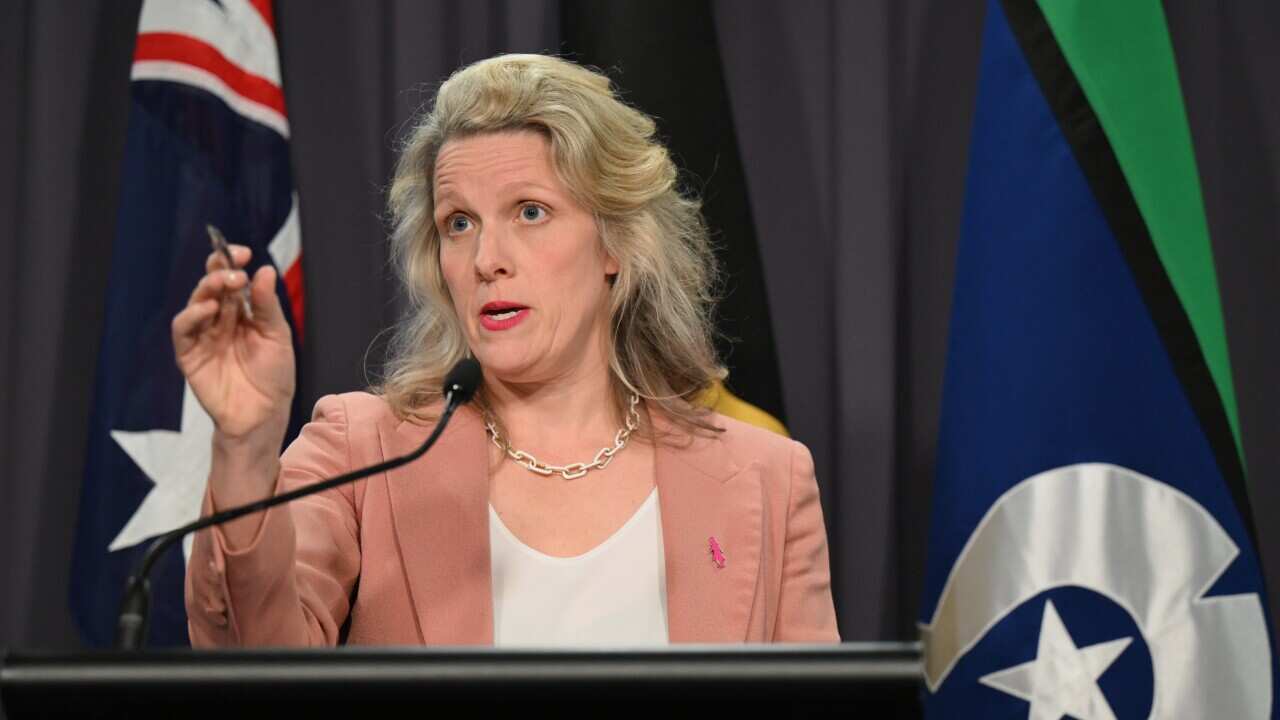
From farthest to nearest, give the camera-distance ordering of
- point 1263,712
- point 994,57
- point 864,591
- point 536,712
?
point 864,591
point 994,57
point 1263,712
point 536,712

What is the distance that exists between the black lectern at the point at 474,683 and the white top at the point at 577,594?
28.6 inches

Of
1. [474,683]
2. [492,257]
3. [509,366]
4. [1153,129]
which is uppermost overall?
[1153,129]

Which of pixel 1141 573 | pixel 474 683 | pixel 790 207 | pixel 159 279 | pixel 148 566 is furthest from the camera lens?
pixel 790 207

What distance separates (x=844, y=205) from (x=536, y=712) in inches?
77.8

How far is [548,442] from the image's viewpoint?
179 cm

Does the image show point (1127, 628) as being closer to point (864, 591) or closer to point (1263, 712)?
point (1263, 712)

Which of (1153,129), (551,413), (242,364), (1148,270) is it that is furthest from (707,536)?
(1153,129)

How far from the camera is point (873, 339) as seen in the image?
272cm

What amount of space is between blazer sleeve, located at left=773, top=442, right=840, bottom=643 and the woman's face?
34cm

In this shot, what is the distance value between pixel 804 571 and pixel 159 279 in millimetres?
1274

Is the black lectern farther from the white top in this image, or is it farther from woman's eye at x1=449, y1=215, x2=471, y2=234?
woman's eye at x1=449, y1=215, x2=471, y2=234

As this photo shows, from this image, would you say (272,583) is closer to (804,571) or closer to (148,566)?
(148,566)

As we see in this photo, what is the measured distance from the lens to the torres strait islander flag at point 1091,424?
2127mm

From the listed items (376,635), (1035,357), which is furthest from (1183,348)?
(376,635)
